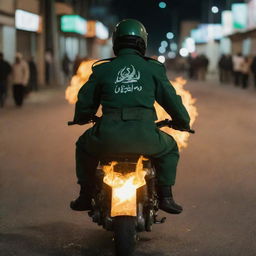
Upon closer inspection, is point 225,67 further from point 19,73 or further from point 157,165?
point 157,165

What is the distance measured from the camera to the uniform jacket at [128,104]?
444 cm

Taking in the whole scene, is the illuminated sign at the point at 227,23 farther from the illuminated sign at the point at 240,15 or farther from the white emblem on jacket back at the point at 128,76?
the white emblem on jacket back at the point at 128,76

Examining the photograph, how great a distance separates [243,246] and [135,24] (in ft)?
6.70

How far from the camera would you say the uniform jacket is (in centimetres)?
444

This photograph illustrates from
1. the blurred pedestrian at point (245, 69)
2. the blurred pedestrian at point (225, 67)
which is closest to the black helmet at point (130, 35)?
the blurred pedestrian at point (245, 69)

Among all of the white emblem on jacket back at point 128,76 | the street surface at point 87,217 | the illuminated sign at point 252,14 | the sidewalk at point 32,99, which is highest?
the illuminated sign at point 252,14

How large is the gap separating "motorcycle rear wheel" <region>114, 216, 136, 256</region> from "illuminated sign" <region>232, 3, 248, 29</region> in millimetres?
35746

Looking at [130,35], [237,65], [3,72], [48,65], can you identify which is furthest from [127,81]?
[237,65]

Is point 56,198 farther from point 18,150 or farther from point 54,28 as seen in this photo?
point 54,28

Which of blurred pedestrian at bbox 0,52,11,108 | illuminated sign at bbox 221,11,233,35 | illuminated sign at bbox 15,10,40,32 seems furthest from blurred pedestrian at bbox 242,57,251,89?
illuminated sign at bbox 221,11,233,35

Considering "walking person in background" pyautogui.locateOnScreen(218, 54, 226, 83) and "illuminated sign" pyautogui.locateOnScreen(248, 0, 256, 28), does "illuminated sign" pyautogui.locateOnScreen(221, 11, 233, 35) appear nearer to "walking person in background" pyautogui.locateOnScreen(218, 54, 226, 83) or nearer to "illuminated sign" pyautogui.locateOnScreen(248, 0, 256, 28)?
"walking person in background" pyautogui.locateOnScreen(218, 54, 226, 83)

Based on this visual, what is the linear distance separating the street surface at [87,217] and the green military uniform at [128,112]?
→ 0.73 metres

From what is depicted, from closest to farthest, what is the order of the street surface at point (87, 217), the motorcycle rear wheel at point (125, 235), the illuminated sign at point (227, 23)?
the motorcycle rear wheel at point (125, 235)
the street surface at point (87, 217)
the illuminated sign at point (227, 23)

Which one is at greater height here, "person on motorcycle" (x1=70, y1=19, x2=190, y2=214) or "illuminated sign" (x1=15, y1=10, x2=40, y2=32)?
"illuminated sign" (x1=15, y1=10, x2=40, y2=32)
